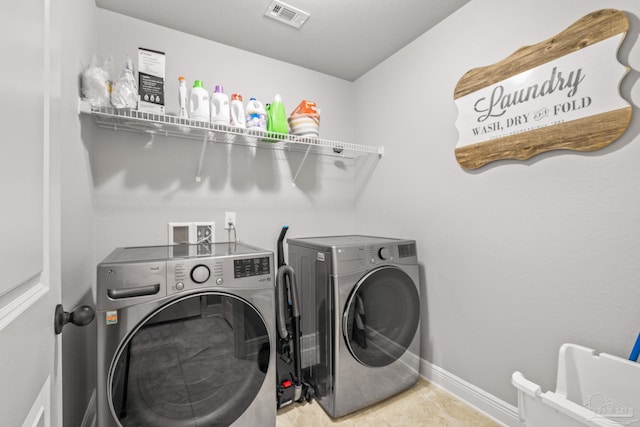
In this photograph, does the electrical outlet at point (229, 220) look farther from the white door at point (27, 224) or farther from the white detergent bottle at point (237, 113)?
the white door at point (27, 224)

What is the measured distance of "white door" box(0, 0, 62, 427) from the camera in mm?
425

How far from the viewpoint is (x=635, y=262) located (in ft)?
3.62

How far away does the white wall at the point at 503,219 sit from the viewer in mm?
1149

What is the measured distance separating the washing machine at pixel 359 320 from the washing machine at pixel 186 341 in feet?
1.16

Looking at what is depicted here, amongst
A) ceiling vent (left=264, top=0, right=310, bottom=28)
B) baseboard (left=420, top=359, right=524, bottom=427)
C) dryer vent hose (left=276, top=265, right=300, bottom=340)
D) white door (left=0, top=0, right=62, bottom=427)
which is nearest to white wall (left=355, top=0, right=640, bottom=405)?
baseboard (left=420, top=359, right=524, bottom=427)

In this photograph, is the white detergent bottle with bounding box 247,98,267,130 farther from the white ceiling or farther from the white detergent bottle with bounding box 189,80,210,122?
the white ceiling

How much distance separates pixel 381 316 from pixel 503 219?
86 cm

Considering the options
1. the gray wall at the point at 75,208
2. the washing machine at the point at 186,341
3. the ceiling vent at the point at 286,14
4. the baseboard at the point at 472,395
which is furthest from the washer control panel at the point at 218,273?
the ceiling vent at the point at 286,14

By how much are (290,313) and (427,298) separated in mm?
935

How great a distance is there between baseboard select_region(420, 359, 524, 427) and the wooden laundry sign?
1.28 meters

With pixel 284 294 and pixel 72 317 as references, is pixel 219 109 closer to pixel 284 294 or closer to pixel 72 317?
pixel 284 294

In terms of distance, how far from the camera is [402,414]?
1596 millimetres

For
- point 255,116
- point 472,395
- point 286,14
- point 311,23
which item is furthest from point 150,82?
point 472,395

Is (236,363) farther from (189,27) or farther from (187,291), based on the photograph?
(189,27)
